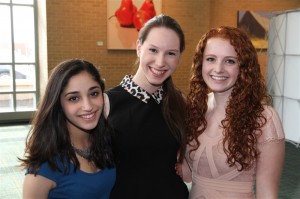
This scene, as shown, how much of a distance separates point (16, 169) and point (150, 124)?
3.92 m

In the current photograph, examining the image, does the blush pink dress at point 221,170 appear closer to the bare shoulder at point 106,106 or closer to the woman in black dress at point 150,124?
the woman in black dress at point 150,124

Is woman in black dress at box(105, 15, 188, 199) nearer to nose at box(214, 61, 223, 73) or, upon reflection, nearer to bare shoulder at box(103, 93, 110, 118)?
bare shoulder at box(103, 93, 110, 118)

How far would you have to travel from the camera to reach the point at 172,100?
204 cm

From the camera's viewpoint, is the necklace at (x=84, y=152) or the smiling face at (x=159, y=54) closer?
the necklace at (x=84, y=152)

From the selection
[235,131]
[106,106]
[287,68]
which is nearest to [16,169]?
[106,106]

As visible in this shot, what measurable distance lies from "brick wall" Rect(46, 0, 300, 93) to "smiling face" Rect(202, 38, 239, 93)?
6588mm

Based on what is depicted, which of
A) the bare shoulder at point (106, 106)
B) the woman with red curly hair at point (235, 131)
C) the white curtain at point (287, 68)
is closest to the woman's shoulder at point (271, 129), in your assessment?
the woman with red curly hair at point (235, 131)

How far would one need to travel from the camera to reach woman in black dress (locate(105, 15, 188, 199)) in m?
1.81

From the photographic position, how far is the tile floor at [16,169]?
173 inches

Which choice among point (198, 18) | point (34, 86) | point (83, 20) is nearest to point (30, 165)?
point (83, 20)

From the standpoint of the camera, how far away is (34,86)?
8.97 metres

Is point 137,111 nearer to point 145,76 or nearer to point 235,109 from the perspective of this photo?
point 145,76

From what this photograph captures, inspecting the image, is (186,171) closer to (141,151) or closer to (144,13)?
(141,151)

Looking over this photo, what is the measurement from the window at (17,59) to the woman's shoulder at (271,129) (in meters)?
7.74
